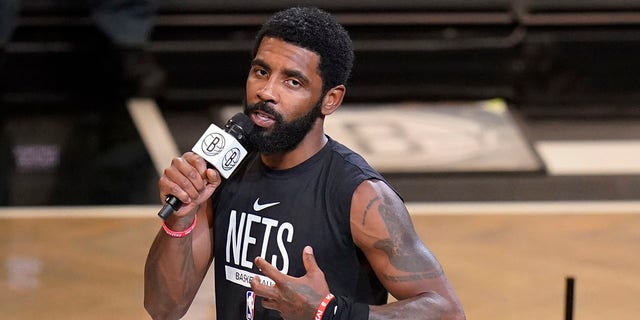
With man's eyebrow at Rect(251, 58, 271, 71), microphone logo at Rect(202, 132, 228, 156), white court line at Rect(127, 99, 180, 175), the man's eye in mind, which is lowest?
microphone logo at Rect(202, 132, 228, 156)

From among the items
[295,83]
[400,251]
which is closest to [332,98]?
[295,83]

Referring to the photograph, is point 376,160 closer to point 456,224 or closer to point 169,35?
point 456,224

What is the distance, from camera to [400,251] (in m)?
2.79

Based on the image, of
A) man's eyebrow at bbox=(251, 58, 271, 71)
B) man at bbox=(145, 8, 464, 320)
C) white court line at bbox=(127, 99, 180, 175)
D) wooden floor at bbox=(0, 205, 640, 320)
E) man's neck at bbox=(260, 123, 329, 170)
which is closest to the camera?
man at bbox=(145, 8, 464, 320)

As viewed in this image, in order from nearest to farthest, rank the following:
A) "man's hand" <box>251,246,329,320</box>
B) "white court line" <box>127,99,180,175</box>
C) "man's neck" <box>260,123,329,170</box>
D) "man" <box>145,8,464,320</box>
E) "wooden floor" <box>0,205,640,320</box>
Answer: "man's hand" <box>251,246,329,320</box> < "man" <box>145,8,464,320</box> < "man's neck" <box>260,123,329,170</box> < "wooden floor" <box>0,205,640,320</box> < "white court line" <box>127,99,180,175</box>

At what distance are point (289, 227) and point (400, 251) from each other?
29cm

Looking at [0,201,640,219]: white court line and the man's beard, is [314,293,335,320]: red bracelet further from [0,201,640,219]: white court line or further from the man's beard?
[0,201,640,219]: white court line

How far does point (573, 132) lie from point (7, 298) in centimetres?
384

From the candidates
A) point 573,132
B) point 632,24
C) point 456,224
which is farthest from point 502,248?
point 632,24

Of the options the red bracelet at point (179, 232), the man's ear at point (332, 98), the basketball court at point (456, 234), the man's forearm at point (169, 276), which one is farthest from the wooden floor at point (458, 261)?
the man's ear at point (332, 98)

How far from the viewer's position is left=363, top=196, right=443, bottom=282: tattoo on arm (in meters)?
2.78

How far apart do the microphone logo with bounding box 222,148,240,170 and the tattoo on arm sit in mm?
324

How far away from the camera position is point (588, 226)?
19.8ft

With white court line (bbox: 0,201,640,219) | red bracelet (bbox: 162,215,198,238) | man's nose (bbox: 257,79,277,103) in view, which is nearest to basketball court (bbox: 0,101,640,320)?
white court line (bbox: 0,201,640,219)
